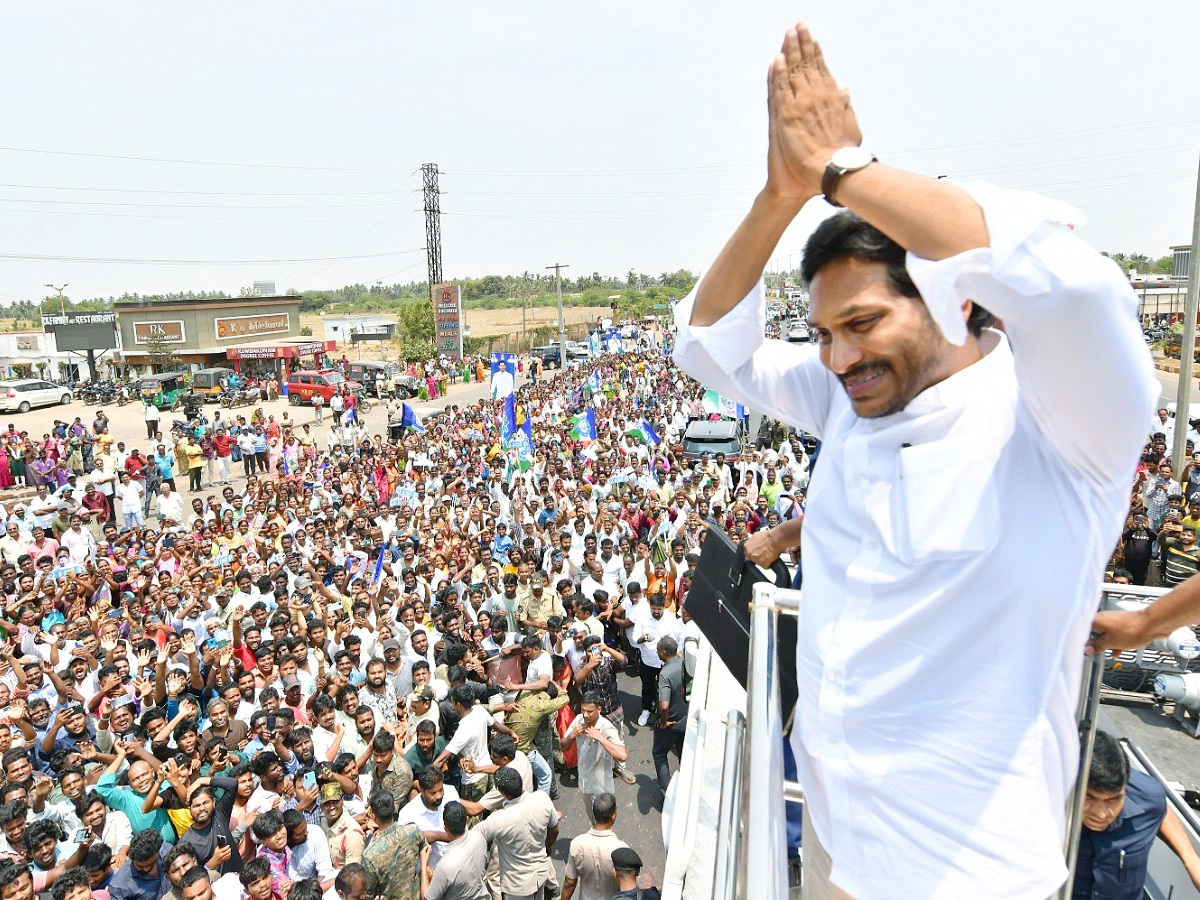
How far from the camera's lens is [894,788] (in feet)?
4.06

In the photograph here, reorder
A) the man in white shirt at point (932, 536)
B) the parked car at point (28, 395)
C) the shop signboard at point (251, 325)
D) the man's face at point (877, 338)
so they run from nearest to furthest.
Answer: the man in white shirt at point (932, 536)
the man's face at point (877, 338)
the parked car at point (28, 395)
the shop signboard at point (251, 325)

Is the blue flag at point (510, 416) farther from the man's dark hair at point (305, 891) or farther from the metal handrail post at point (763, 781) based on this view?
the metal handrail post at point (763, 781)

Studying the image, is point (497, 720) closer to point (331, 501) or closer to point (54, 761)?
point (54, 761)

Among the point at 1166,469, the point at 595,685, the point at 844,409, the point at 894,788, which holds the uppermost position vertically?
the point at 844,409

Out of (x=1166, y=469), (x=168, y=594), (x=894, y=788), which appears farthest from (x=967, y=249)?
(x=1166, y=469)

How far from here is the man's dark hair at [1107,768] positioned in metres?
2.36

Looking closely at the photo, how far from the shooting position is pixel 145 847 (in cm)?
414

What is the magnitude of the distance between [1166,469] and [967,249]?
471 inches

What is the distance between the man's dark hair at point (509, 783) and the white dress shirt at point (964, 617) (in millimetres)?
3696

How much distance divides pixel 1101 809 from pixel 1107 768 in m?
0.14

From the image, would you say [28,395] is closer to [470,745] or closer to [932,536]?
[470,745]

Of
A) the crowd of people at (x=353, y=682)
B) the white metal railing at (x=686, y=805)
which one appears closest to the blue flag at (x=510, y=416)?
the crowd of people at (x=353, y=682)

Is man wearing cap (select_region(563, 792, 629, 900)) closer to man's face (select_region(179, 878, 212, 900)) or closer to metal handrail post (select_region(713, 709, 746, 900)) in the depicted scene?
man's face (select_region(179, 878, 212, 900))

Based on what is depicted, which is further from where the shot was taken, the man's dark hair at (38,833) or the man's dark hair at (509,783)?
the man's dark hair at (509,783)
